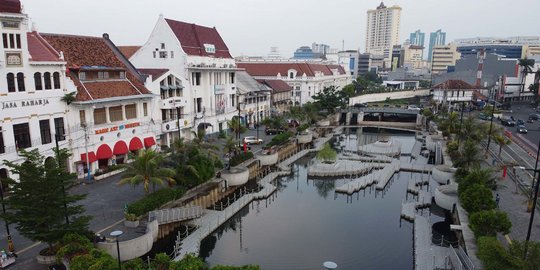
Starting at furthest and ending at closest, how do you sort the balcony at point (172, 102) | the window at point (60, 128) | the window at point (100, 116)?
the balcony at point (172, 102) → the window at point (100, 116) → the window at point (60, 128)

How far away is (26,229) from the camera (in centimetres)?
2600

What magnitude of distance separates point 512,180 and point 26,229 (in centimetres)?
5176

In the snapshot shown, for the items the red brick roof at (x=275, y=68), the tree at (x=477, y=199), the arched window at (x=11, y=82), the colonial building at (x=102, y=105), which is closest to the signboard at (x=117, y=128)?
the colonial building at (x=102, y=105)

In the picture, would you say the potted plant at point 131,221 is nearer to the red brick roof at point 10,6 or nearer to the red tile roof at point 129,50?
the red brick roof at point 10,6

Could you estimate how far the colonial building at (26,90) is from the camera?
38.3m

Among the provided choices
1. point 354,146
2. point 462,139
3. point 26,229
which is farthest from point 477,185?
point 354,146

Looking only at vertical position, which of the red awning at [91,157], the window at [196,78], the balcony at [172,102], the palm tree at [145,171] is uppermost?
the window at [196,78]

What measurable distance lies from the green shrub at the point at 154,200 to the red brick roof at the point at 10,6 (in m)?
22.9

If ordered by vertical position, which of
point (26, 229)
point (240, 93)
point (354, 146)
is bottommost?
point (354, 146)

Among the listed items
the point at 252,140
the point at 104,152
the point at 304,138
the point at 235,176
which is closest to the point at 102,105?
the point at 104,152

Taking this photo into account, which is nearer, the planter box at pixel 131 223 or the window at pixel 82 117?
the planter box at pixel 131 223

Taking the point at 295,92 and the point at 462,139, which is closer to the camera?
the point at 462,139

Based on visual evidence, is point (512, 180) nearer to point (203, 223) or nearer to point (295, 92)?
point (203, 223)

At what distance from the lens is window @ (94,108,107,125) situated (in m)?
47.6
